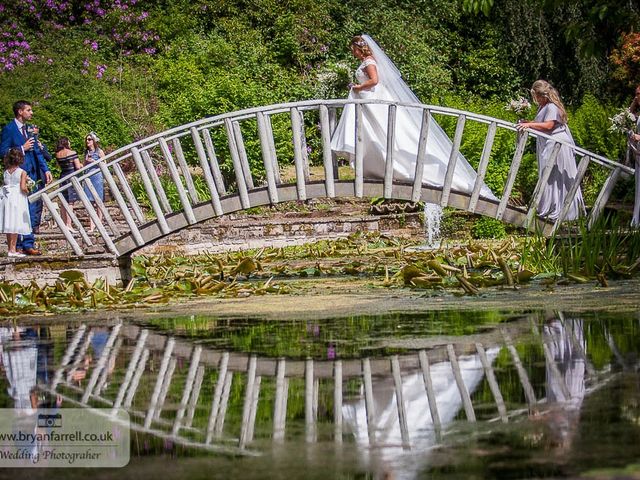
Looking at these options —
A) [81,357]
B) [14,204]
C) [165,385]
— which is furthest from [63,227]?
[165,385]

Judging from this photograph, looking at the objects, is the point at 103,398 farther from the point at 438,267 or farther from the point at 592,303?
the point at 438,267

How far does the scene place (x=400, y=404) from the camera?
5078 mm

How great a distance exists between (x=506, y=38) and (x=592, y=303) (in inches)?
883

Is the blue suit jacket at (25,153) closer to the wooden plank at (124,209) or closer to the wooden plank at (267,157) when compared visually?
the wooden plank at (124,209)

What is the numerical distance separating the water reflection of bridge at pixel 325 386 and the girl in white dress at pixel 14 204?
6.50 meters

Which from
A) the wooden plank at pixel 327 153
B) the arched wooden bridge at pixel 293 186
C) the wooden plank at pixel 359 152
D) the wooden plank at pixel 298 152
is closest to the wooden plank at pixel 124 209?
the arched wooden bridge at pixel 293 186

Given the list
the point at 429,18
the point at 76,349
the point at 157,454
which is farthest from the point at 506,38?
the point at 157,454

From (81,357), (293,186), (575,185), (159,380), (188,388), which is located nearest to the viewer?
(188,388)

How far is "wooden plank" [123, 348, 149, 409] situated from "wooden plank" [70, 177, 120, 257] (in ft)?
18.1

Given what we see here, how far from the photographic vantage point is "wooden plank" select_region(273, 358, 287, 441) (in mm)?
4652

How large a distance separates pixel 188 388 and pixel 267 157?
7114 millimetres

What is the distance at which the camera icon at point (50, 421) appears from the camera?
4.96 metres

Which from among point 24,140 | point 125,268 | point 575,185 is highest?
point 24,140

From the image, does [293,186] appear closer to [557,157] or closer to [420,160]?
[420,160]
